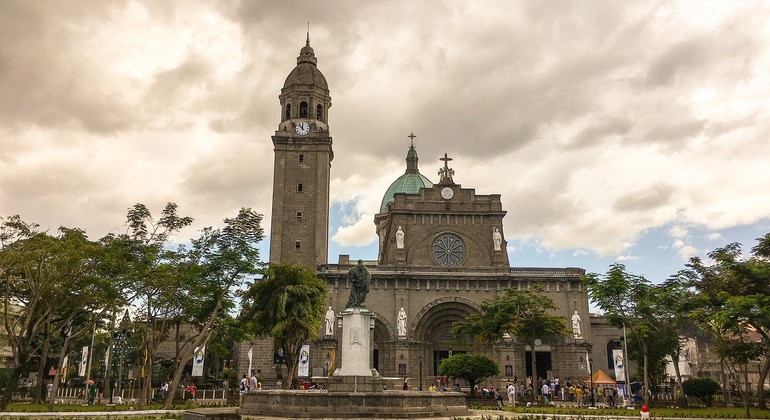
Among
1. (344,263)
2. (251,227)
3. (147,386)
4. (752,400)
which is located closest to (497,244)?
(344,263)

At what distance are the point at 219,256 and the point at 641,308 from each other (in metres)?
24.4

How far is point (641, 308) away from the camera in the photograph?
119 feet

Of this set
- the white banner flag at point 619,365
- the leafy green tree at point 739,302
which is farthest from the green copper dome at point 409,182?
the leafy green tree at point 739,302

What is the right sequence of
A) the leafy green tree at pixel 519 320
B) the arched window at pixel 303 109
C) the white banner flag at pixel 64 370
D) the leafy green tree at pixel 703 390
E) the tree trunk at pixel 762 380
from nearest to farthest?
the tree trunk at pixel 762 380
the leafy green tree at pixel 703 390
the leafy green tree at pixel 519 320
the white banner flag at pixel 64 370
the arched window at pixel 303 109

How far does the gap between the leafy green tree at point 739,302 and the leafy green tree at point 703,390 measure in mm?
4055

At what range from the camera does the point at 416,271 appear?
177 feet

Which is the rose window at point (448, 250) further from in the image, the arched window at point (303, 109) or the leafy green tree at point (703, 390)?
the leafy green tree at point (703, 390)

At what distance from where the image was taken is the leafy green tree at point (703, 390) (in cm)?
3578

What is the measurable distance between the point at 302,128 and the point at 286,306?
24.3 metres

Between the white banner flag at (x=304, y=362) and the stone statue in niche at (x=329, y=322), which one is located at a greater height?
the stone statue in niche at (x=329, y=322)

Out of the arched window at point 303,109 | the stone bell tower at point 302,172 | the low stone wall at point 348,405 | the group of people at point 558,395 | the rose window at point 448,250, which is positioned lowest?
the group of people at point 558,395

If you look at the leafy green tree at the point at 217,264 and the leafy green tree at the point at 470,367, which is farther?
the leafy green tree at the point at 470,367

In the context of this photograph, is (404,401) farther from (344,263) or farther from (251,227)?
(344,263)

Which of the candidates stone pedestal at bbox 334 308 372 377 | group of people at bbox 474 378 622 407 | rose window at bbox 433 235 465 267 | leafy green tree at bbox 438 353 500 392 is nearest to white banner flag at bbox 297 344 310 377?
leafy green tree at bbox 438 353 500 392
